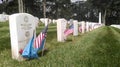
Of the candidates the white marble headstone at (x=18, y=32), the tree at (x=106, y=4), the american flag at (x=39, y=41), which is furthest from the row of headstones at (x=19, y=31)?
the tree at (x=106, y=4)

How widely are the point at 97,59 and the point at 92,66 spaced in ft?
3.27

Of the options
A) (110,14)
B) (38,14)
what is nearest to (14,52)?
(110,14)

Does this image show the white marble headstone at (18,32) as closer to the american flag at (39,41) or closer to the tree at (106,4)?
the american flag at (39,41)

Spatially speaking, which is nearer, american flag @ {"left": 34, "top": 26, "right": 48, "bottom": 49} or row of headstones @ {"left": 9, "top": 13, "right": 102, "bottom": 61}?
row of headstones @ {"left": 9, "top": 13, "right": 102, "bottom": 61}

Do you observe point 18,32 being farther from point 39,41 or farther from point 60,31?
point 60,31

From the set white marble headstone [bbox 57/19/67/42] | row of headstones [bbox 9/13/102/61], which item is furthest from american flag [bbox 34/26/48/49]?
white marble headstone [bbox 57/19/67/42]

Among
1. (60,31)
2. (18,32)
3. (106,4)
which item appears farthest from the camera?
(106,4)

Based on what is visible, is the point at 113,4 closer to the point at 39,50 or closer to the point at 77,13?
the point at 77,13

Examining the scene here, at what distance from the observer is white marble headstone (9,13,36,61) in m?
8.55

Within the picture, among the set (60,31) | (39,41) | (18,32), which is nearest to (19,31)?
(18,32)

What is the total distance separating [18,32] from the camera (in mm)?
8656

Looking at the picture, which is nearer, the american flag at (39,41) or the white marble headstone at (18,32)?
the white marble headstone at (18,32)

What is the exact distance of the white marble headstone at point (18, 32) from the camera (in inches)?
336

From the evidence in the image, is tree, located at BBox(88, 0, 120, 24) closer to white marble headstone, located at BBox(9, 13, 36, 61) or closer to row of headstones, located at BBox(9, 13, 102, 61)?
row of headstones, located at BBox(9, 13, 102, 61)
